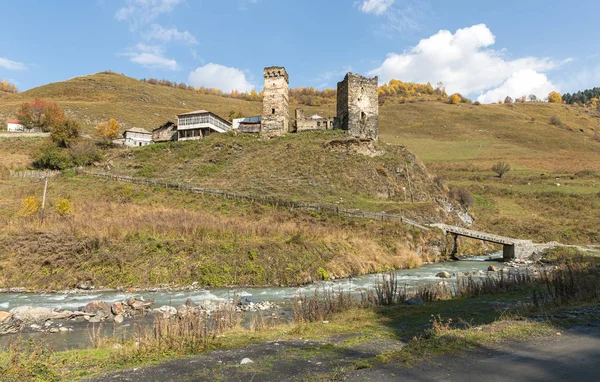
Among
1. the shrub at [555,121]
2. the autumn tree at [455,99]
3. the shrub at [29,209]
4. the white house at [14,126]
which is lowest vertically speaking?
the shrub at [29,209]

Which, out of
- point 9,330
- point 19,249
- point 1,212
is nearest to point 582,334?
point 9,330

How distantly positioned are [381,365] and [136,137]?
82.5 metres

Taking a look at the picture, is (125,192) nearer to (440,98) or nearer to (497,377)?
(497,377)

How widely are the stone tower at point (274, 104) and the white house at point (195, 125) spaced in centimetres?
1105

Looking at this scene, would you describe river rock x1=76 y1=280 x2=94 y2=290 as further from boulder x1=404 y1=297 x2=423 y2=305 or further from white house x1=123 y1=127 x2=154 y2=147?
white house x1=123 y1=127 x2=154 y2=147

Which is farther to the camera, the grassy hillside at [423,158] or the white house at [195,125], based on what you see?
the white house at [195,125]

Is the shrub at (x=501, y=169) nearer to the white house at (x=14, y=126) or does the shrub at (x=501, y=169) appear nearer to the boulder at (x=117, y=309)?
the boulder at (x=117, y=309)

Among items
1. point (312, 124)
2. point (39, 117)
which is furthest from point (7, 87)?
point (312, 124)

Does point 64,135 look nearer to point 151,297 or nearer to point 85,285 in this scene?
point 85,285

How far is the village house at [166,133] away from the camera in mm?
78375

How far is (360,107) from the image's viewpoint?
68875 mm

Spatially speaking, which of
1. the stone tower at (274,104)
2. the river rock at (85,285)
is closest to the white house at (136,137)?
the stone tower at (274,104)

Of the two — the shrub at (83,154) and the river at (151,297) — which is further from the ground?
Answer: the shrub at (83,154)

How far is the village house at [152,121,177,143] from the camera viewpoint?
78375 millimetres
